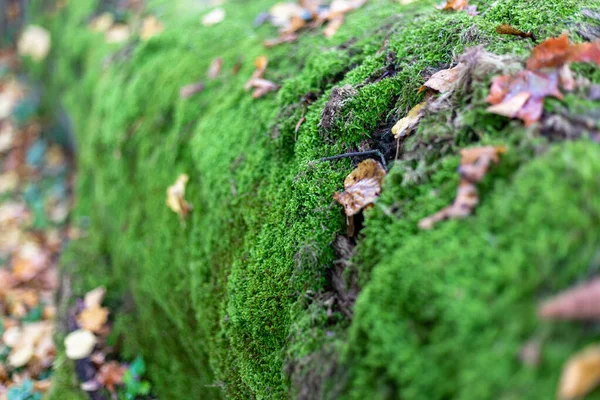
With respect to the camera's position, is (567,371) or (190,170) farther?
(190,170)

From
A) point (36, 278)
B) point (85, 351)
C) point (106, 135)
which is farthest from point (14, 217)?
point (85, 351)

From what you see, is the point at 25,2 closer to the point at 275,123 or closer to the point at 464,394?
the point at 275,123

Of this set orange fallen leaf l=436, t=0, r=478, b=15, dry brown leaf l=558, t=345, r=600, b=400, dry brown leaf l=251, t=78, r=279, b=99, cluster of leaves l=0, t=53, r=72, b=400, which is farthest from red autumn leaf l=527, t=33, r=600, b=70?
cluster of leaves l=0, t=53, r=72, b=400

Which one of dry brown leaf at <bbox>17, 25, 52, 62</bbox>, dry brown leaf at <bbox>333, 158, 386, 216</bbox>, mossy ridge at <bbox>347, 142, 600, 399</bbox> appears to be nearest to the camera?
mossy ridge at <bbox>347, 142, 600, 399</bbox>

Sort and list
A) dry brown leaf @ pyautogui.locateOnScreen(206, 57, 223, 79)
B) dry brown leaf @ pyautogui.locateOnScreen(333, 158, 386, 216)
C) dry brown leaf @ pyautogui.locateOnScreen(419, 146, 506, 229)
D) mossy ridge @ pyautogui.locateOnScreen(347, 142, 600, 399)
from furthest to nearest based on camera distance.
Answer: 1. dry brown leaf @ pyautogui.locateOnScreen(206, 57, 223, 79)
2. dry brown leaf @ pyautogui.locateOnScreen(333, 158, 386, 216)
3. dry brown leaf @ pyautogui.locateOnScreen(419, 146, 506, 229)
4. mossy ridge @ pyautogui.locateOnScreen(347, 142, 600, 399)

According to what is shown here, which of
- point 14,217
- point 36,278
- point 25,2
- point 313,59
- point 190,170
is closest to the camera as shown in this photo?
point 313,59

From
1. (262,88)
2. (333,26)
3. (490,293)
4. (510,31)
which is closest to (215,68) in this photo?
(262,88)

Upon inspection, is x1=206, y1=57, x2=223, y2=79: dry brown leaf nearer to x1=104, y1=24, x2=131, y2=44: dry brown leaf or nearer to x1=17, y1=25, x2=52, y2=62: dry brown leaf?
x1=104, y1=24, x2=131, y2=44: dry brown leaf
